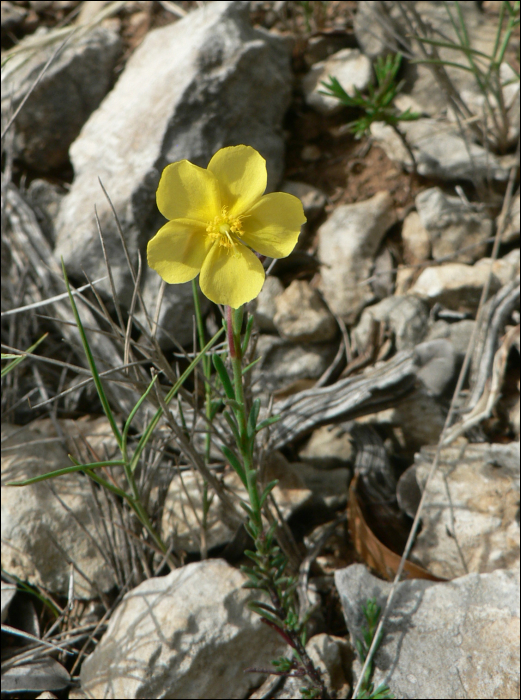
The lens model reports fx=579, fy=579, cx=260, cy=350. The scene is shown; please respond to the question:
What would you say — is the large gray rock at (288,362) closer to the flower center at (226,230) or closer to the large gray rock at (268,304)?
the large gray rock at (268,304)

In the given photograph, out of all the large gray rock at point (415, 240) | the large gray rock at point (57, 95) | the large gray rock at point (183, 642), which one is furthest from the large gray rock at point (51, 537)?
the large gray rock at point (415, 240)

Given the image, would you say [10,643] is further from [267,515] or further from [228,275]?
[228,275]

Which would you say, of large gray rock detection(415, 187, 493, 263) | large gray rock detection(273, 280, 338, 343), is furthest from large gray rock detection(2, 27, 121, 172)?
large gray rock detection(415, 187, 493, 263)

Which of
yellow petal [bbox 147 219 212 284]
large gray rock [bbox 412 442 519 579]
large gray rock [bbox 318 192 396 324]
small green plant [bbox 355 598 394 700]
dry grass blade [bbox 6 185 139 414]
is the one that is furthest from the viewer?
large gray rock [bbox 318 192 396 324]

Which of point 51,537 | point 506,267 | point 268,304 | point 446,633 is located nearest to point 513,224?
point 506,267

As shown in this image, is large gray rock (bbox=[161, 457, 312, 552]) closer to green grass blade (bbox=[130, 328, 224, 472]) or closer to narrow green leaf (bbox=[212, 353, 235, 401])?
green grass blade (bbox=[130, 328, 224, 472])

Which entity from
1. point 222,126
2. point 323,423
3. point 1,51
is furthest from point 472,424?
point 1,51

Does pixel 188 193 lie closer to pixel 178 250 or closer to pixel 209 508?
pixel 178 250
